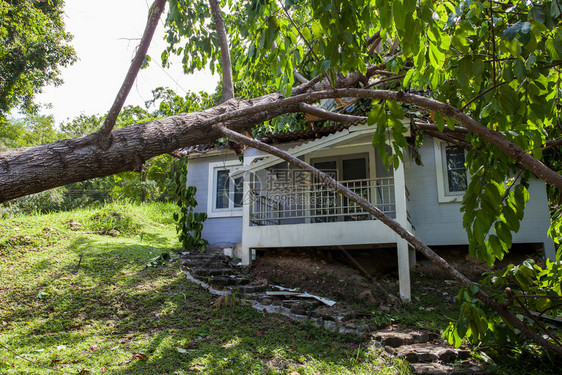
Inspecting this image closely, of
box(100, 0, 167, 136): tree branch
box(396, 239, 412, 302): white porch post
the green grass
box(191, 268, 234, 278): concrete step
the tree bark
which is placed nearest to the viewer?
Answer: the tree bark

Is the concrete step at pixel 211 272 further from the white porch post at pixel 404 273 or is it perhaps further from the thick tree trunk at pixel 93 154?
the thick tree trunk at pixel 93 154

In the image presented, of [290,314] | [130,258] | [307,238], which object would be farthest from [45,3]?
[290,314]

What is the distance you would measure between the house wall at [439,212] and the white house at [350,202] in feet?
0.06

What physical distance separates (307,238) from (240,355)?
12.9ft

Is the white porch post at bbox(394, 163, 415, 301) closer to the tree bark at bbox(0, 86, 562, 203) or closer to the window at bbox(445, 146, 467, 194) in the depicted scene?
the window at bbox(445, 146, 467, 194)

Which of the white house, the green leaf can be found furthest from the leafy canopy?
the green leaf

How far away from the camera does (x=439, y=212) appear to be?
8930mm

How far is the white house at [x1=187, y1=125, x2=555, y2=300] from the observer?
25.7 feet

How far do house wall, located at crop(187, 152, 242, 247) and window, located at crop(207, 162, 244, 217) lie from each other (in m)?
0.16

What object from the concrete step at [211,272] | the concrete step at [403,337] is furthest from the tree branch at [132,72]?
the concrete step at [211,272]

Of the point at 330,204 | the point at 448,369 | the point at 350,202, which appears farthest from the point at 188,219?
the point at 448,369

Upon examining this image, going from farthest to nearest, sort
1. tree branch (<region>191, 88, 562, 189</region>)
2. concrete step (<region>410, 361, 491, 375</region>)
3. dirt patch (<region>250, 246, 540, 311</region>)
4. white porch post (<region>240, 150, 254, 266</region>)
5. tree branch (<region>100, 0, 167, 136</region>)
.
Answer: white porch post (<region>240, 150, 254, 266</region>) → dirt patch (<region>250, 246, 540, 311</region>) → concrete step (<region>410, 361, 491, 375</region>) → tree branch (<region>100, 0, 167, 136</region>) → tree branch (<region>191, 88, 562, 189</region>)

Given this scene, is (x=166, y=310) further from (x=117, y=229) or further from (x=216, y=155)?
(x=117, y=229)

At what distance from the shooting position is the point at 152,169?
16.0 metres
